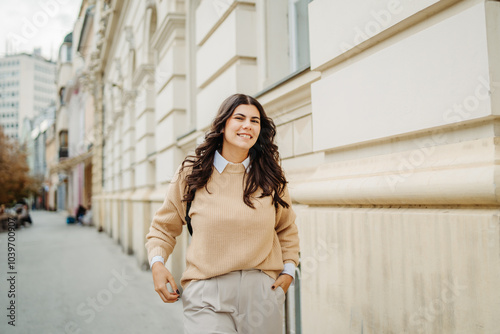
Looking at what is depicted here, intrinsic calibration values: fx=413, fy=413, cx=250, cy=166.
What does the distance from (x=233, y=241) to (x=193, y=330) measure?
43 centimetres

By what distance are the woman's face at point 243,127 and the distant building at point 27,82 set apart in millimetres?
79864

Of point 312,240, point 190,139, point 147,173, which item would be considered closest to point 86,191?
point 147,173

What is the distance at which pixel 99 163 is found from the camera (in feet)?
68.1

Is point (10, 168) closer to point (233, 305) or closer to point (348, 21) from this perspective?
point (348, 21)

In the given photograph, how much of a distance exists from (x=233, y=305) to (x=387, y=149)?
126 centimetres

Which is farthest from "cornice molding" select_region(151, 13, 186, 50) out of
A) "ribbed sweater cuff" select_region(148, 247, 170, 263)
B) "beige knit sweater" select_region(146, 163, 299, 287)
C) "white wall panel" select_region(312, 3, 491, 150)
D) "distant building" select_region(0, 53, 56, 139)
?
"distant building" select_region(0, 53, 56, 139)

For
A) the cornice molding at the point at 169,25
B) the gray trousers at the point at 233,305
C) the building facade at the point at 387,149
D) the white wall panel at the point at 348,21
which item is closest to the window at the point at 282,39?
the building facade at the point at 387,149

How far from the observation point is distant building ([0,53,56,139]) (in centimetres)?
7538

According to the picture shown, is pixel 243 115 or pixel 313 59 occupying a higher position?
pixel 313 59

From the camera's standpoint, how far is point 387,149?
241 cm

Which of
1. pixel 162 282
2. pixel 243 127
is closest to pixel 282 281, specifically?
pixel 162 282

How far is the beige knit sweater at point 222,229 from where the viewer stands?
190cm

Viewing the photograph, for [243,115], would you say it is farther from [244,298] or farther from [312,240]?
[312,240]

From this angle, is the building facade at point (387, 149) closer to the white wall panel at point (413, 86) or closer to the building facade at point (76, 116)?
the white wall panel at point (413, 86)
